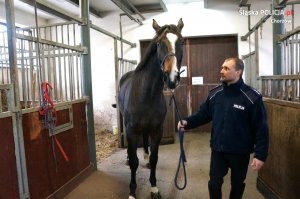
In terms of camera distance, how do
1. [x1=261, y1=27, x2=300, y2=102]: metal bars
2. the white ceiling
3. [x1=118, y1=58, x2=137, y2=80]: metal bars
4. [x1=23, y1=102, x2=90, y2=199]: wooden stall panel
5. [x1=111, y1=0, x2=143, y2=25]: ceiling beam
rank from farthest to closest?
the white ceiling, [x1=118, y1=58, x2=137, y2=80]: metal bars, [x1=111, y1=0, x2=143, y2=25]: ceiling beam, [x1=23, y1=102, x2=90, y2=199]: wooden stall panel, [x1=261, y1=27, x2=300, y2=102]: metal bars

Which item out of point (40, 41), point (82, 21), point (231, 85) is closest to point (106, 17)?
point (82, 21)

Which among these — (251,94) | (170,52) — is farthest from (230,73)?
(170,52)

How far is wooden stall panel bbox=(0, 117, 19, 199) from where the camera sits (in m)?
1.59

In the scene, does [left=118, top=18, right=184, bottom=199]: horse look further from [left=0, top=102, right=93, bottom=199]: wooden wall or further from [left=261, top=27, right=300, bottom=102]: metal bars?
[left=261, top=27, right=300, bottom=102]: metal bars

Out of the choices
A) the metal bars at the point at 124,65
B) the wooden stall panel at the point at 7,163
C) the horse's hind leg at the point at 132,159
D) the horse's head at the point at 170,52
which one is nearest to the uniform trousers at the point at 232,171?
the horse's head at the point at 170,52

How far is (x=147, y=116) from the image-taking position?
223cm

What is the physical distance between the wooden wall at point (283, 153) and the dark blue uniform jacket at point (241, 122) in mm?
329

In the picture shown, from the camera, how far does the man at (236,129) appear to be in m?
1.49

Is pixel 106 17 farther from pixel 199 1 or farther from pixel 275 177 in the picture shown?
pixel 275 177

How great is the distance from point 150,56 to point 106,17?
3.40 meters

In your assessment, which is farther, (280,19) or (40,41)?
(280,19)

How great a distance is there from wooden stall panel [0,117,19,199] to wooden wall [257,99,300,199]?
186cm

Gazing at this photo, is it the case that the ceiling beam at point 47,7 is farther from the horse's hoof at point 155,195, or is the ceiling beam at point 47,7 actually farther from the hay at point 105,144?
the hay at point 105,144

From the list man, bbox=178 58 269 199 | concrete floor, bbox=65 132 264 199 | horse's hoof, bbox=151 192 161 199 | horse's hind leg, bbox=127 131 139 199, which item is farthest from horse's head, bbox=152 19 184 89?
concrete floor, bbox=65 132 264 199
